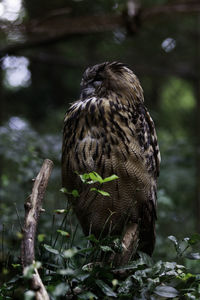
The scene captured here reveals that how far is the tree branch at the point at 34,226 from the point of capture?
1.50m

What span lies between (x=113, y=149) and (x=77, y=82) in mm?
5186

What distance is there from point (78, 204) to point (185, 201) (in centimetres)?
297

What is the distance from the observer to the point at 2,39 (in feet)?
12.7

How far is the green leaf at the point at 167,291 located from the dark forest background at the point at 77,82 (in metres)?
0.62

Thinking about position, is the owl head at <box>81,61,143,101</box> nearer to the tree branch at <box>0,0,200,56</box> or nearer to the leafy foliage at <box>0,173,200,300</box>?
the leafy foliage at <box>0,173,200,300</box>

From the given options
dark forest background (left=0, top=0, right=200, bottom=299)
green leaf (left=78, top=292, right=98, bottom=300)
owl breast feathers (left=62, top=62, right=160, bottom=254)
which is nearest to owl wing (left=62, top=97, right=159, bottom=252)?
owl breast feathers (left=62, top=62, right=160, bottom=254)

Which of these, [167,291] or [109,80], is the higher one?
[109,80]

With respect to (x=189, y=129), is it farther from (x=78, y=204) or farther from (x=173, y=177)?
(x=78, y=204)

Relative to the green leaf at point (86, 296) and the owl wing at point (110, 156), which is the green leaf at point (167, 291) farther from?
the owl wing at point (110, 156)

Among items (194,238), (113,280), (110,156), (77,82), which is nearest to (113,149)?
(110,156)

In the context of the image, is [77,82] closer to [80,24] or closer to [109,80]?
[80,24]

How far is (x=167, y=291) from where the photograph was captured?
1.72 metres

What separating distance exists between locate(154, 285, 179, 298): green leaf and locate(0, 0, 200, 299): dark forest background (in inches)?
24.6

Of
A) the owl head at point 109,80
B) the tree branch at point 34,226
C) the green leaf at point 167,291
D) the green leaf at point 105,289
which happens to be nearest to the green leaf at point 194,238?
the green leaf at point 167,291
